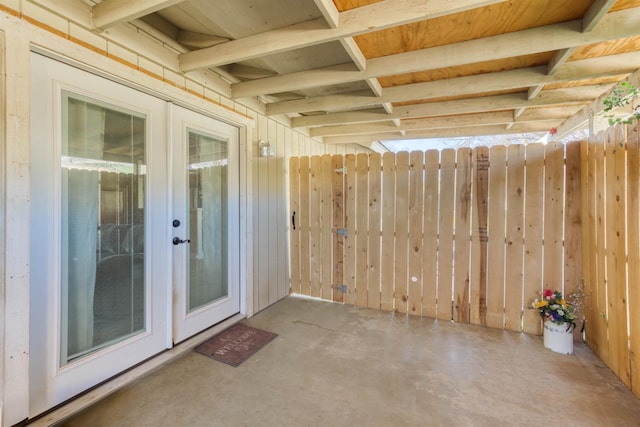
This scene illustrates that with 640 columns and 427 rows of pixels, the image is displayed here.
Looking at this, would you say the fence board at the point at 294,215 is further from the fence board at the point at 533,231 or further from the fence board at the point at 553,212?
the fence board at the point at 553,212

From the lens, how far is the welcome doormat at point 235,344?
2354 mm

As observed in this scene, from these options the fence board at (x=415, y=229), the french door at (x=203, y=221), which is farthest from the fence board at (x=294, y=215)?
the fence board at (x=415, y=229)

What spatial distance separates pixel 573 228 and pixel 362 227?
83.0 inches

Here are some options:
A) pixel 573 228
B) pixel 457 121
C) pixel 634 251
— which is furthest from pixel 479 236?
pixel 457 121

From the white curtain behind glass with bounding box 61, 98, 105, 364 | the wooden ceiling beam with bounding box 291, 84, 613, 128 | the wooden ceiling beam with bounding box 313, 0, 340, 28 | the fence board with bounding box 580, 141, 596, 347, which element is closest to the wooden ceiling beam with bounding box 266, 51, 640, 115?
the wooden ceiling beam with bounding box 291, 84, 613, 128

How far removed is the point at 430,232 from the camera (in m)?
3.16

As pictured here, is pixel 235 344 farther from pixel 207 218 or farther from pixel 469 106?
pixel 469 106

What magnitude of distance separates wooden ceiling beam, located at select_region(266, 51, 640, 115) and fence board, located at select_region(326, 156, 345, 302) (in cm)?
84

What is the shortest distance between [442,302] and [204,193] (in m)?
2.85

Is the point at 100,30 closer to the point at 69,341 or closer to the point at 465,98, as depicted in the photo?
the point at 69,341

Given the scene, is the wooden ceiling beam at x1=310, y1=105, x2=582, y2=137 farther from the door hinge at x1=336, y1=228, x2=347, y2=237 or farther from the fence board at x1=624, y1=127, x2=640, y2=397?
the fence board at x1=624, y1=127, x2=640, y2=397

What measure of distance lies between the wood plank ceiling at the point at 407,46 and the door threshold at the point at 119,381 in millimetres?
2421

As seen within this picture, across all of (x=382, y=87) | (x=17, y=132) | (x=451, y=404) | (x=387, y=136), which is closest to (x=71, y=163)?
(x=17, y=132)

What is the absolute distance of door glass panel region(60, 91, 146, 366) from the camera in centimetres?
176
